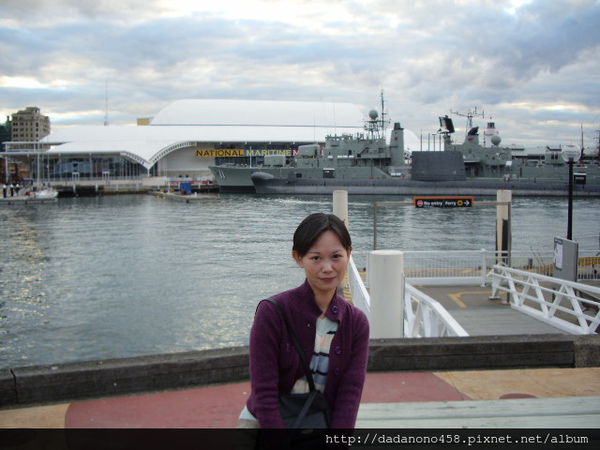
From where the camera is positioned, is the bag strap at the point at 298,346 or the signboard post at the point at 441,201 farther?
the signboard post at the point at 441,201

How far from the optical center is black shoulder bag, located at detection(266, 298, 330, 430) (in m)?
2.53

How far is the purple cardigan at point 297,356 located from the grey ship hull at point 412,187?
2647 inches

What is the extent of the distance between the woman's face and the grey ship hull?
67.2 m

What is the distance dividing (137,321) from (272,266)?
9.17 meters

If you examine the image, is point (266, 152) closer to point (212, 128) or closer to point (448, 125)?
point (212, 128)

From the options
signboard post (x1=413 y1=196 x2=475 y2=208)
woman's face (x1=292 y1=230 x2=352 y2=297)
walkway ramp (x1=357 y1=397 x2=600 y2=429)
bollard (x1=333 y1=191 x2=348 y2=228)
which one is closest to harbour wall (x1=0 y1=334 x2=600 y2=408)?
walkway ramp (x1=357 y1=397 x2=600 y2=429)

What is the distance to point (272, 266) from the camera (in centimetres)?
2375

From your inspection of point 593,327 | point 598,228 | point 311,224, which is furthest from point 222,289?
point 598,228

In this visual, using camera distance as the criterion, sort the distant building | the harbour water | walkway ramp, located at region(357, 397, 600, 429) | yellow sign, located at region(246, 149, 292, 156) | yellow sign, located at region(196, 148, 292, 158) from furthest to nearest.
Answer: the distant building < yellow sign, located at region(246, 149, 292, 156) < yellow sign, located at region(196, 148, 292, 158) < the harbour water < walkway ramp, located at region(357, 397, 600, 429)

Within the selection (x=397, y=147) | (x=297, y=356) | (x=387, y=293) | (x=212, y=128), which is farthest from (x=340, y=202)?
(x=212, y=128)

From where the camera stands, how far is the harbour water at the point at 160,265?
1380cm

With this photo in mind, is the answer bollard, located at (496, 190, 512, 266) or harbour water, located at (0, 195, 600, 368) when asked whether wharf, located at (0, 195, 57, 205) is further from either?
bollard, located at (496, 190, 512, 266)

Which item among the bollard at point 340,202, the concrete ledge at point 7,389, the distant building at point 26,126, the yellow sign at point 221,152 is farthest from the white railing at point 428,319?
the distant building at point 26,126

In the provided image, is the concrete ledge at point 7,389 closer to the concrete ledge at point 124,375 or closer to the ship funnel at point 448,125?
the concrete ledge at point 124,375
